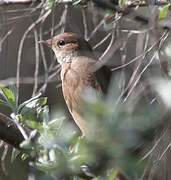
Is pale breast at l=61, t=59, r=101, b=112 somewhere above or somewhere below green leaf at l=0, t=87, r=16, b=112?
below

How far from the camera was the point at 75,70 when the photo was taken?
12.0ft

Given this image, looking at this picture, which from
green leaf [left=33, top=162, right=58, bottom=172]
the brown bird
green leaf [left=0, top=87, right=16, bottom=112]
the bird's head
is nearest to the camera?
green leaf [left=33, top=162, right=58, bottom=172]

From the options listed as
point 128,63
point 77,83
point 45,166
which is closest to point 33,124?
point 45,166

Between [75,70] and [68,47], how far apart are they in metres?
0.46

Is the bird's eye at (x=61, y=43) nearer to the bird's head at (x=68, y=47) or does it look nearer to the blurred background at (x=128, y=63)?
the bird's head at (x=68, y=47)

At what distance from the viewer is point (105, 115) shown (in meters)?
1.11

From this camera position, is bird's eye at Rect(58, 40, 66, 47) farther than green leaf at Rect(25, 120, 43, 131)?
Yes

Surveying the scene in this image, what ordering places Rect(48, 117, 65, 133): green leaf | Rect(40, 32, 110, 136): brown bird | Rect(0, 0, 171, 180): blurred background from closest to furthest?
1. Rect(0, 0, 171, 180): blurred background
2. Rect(48, 117, 65, 133): green leaf
3. Rect(40, 32, 110, 136): brown bird

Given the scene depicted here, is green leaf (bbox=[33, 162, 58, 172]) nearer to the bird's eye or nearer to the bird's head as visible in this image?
the bird's head

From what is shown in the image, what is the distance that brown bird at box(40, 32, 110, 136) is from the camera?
328cm

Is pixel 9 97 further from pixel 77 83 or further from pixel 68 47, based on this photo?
pixel 68 47

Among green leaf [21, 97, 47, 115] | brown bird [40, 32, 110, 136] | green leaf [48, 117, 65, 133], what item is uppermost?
green leaf [48, 117, 65, 133]

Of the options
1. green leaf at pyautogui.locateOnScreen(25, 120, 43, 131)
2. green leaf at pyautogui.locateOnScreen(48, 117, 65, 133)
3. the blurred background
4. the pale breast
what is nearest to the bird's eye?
the blurred background

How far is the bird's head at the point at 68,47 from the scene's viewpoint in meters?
3.92
